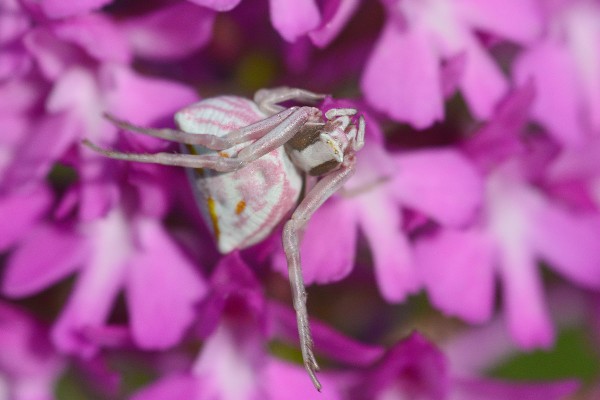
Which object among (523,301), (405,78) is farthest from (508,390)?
(405,78)

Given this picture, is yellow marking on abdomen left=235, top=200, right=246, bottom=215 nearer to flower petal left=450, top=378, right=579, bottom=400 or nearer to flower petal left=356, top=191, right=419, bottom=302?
flower petal left=356, top=191, right=419, bottom=302

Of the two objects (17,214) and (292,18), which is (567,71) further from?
(17,214)

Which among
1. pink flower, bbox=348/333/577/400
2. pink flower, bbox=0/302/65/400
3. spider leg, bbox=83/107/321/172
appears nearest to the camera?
spider leg, bbox=83/107/321/172

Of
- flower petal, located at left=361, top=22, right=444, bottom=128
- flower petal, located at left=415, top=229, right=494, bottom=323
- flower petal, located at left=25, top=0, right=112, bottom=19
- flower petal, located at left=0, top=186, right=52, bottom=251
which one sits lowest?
flower petal, located at left=415, top=229, right=494, bottom=323

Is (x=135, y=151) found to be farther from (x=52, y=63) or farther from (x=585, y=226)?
(x=585, y=226)

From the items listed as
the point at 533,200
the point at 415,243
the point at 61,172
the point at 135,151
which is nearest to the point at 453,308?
the point at 415,243

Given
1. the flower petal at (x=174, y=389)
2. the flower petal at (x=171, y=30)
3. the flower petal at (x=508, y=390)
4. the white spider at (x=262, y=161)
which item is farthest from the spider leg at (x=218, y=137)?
the flower petal at (x=508, y=390)

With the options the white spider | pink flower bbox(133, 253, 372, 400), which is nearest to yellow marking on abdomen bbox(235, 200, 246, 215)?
the white spider

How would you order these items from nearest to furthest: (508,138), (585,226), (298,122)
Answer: (298,122)
(508,138)
(585,226)
